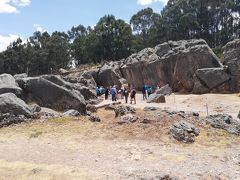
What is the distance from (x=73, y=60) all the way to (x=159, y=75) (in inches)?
2879

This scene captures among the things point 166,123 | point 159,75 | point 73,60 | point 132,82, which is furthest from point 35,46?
point 166,123

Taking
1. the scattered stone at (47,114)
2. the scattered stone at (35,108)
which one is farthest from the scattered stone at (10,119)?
the scattered stone at (35,108)

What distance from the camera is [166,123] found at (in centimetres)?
2428

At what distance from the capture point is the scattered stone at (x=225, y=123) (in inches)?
958

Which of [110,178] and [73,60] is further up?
[73,60]

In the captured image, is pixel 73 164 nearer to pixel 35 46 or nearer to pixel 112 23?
pixel 112 23

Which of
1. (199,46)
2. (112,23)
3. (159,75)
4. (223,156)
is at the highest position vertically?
(112,23)

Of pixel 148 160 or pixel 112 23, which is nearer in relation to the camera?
pixel 148 160

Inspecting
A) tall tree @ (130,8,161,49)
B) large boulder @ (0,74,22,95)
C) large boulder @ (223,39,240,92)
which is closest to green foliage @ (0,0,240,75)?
tall tree @ (130,8,161,49)

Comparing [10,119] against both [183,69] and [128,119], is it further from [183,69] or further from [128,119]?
[183,69]

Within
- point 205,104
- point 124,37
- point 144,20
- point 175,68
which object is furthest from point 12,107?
point 144,20

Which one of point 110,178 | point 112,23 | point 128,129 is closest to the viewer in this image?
point 110,178

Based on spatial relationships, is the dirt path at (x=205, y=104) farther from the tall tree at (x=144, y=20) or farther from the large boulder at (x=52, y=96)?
the tall tree at (x=144, y=20)

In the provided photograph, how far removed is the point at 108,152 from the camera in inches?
779
